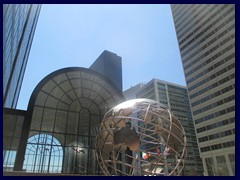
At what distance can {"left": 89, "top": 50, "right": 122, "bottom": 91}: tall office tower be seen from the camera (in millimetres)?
76688

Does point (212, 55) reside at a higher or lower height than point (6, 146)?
higher

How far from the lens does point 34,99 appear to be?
64.4ft

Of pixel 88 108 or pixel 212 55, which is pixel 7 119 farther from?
pixel 212 55

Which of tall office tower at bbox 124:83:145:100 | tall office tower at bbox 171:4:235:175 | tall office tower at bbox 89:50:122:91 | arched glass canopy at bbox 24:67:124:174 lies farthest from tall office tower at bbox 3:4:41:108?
tall office tower at bbox 124:83:145:100

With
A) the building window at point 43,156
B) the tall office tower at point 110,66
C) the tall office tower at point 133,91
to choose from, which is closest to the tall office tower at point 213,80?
the tall office tower at point 110,66

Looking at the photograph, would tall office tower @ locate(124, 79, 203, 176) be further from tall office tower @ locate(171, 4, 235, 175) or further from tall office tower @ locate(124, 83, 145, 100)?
tall office tower @ locate(171, 4, 235, 175)

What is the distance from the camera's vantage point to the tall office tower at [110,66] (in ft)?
252

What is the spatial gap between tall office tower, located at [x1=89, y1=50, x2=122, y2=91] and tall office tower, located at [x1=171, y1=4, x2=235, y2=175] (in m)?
29.5

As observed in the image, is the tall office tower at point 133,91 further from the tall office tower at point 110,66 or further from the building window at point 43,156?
the building window at point 43,156

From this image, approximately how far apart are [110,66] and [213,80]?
39.0 meters

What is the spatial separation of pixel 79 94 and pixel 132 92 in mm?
79427

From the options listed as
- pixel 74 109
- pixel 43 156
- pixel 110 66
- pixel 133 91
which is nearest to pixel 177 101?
pixel 133 91

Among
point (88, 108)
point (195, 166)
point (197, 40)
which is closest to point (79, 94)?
point (88, 108)

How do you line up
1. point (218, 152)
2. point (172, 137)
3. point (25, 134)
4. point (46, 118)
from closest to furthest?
point (172, 137)
point (25, 134)
point (46, 118)
point (218, 152)
